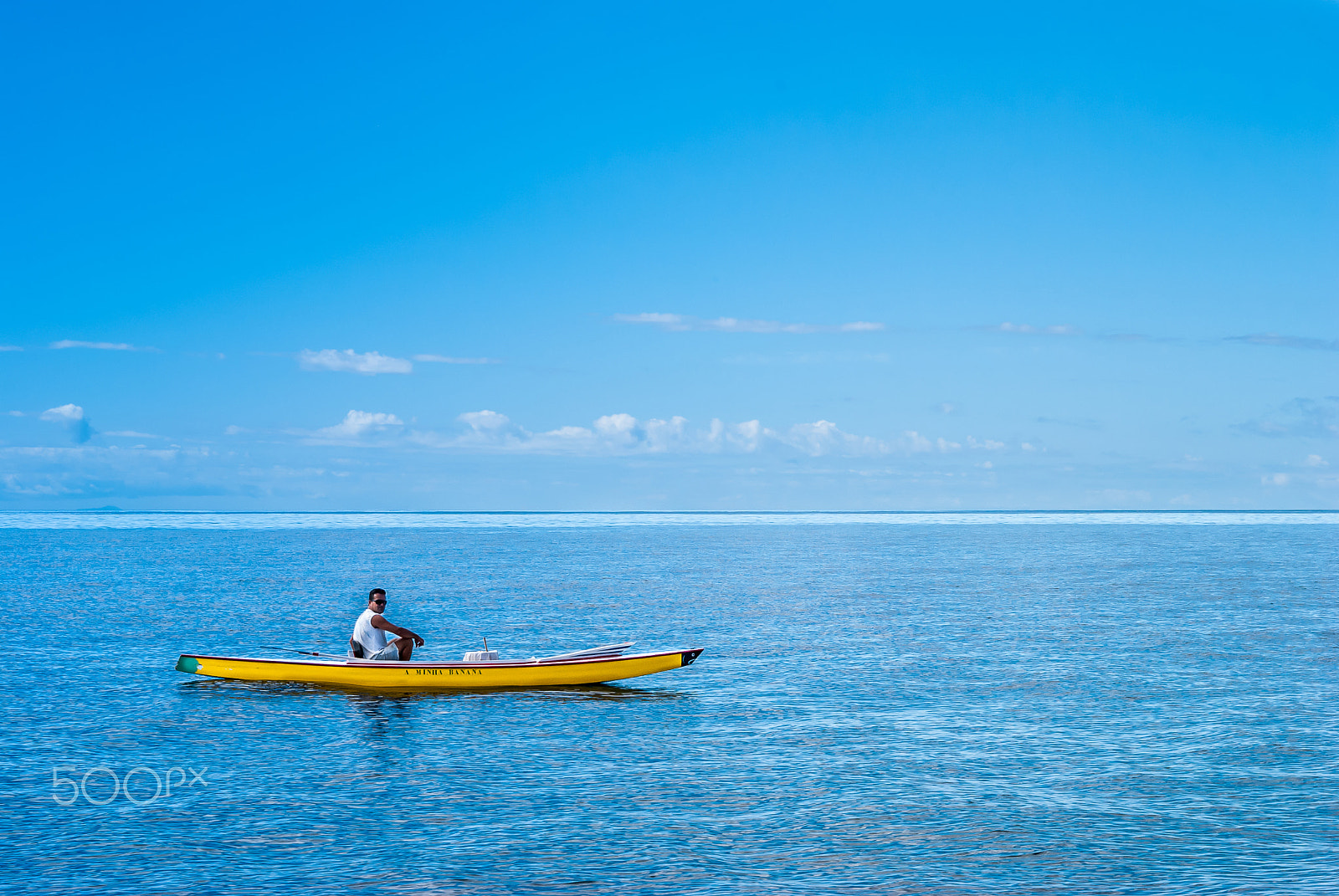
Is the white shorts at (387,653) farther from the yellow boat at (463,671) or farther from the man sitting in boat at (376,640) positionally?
the yellow boat at (463,671)

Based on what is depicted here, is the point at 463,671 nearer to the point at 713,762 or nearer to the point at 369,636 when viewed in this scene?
the point at 369,636

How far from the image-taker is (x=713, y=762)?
25.9 metres

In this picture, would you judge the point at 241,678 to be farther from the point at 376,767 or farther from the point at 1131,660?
the point at 1131,660

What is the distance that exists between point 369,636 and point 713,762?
1387 centimetres

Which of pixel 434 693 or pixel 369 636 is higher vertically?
pixel 369 636

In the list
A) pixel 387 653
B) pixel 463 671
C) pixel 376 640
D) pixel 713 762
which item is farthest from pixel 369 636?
pixel 713 762

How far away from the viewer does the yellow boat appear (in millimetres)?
34812

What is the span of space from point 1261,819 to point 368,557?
122760 mm

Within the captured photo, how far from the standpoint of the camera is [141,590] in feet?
262

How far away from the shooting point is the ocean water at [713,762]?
61.6 feet

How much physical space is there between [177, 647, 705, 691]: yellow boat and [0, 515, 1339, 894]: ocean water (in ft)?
1.63

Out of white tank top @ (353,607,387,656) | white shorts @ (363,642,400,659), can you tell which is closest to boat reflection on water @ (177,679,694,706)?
white shorts @ (363,642,400,659)

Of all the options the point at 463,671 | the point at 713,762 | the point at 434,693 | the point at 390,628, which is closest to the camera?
the point at 713,762

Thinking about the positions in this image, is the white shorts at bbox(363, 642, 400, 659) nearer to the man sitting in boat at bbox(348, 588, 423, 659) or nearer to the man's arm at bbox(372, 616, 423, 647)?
the man sitting in boat at bbox(348, 588, 423, 659)
